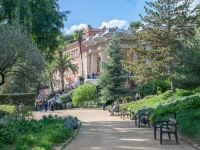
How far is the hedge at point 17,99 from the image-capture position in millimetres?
41250

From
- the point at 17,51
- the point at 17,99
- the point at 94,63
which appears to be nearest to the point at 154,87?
the point at 94,63

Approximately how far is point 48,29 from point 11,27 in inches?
131

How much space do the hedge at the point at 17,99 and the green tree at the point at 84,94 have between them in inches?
329

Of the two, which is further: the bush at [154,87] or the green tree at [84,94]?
the green tree at [84,94]

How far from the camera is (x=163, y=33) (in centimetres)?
2853

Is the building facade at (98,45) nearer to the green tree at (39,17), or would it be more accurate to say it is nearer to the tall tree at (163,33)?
the tall tree at (163,33)

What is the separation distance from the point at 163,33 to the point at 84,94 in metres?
14.3

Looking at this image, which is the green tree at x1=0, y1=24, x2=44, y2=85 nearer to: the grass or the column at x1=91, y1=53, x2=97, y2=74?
the grass

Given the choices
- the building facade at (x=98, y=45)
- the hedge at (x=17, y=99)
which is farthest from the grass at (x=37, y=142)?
the hedge at (x=17, y=99)

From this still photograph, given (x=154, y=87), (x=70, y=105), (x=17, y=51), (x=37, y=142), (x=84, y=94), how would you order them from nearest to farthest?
(x=37, y=142), (x=17, y=51), (x=154, y=87), (x=84, y=94), (x=70, y=105)

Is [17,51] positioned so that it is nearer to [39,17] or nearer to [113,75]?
[39,17]

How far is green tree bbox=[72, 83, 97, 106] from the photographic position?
38.0m

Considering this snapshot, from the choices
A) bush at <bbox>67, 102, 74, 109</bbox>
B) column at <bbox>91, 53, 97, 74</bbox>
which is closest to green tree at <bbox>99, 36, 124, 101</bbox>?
bush at <bbox>67, 102, 74, 109</bbox>

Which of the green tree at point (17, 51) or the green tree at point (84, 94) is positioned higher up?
the green tree at point (17, 51)
